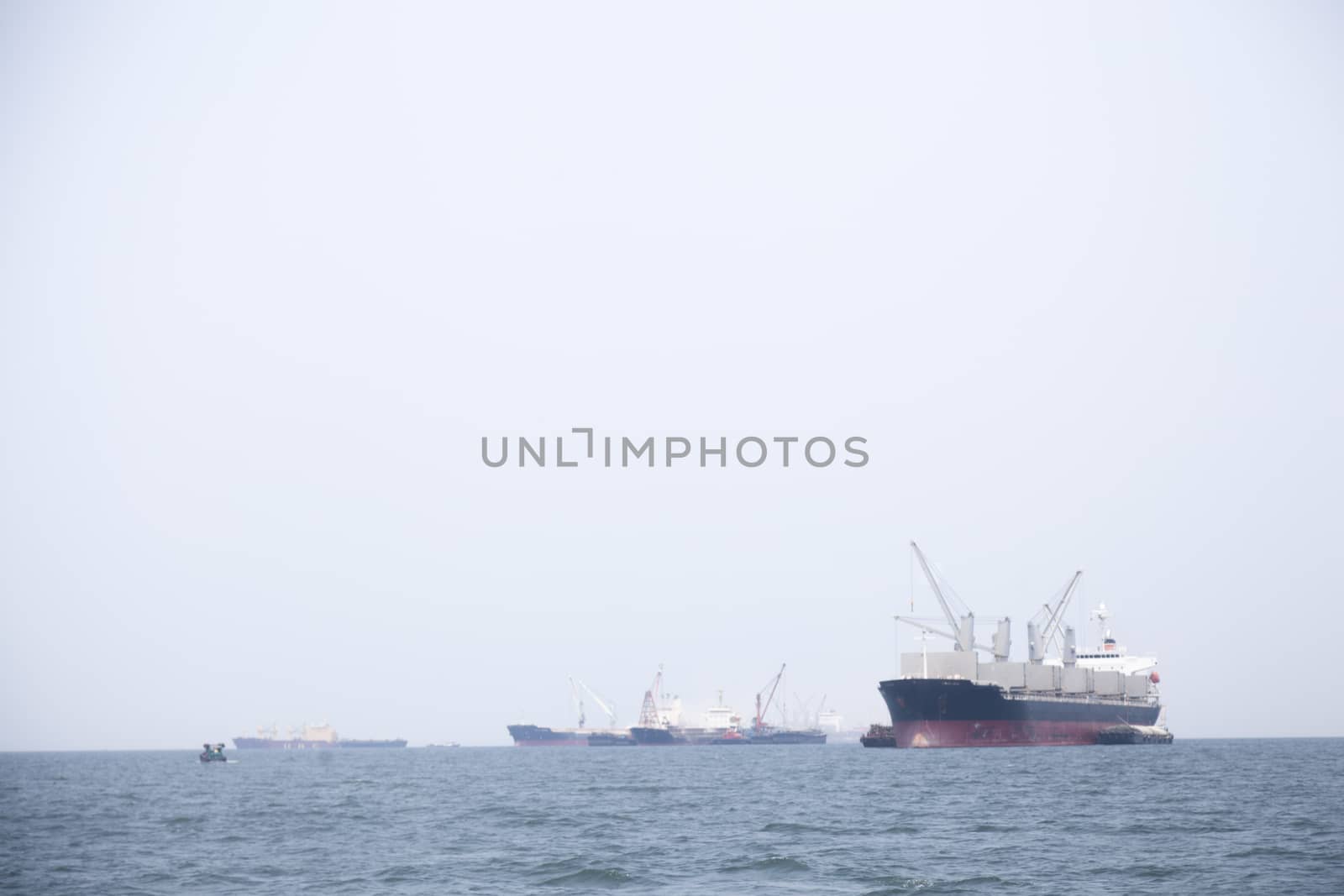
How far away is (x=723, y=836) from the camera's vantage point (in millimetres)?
60188

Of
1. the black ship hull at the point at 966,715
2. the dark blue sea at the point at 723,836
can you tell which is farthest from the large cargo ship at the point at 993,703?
the dark blue sea at the point at 723,836

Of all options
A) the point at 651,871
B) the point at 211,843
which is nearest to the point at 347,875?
the point at 651,871

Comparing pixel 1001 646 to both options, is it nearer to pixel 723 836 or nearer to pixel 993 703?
pixel 993 703

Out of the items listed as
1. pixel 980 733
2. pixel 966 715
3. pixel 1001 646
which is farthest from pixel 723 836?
pixel 1001 646

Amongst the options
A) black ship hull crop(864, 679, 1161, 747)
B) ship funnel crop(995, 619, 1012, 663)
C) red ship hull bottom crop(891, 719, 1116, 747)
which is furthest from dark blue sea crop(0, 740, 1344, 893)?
ship funnel crop(995, 619, 1012, 663)

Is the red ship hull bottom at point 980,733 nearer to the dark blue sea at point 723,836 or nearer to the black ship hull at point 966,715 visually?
the black ship hull at point 966,715

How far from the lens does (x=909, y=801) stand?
7894cm

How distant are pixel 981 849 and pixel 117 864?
36.4m

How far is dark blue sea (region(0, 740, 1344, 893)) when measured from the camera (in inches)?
1799

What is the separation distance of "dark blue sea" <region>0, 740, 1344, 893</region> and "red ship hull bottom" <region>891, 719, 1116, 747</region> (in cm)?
4682

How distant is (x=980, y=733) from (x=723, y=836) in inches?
4247

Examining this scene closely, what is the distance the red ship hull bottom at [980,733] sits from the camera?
159125mm

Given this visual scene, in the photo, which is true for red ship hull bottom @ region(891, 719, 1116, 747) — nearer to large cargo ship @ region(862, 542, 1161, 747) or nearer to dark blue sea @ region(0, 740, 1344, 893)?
large cargo ship @ region(862, 542, 1161, 747)

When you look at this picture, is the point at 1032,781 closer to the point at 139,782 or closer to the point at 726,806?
the point at 726,806
